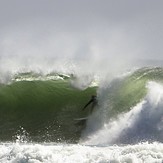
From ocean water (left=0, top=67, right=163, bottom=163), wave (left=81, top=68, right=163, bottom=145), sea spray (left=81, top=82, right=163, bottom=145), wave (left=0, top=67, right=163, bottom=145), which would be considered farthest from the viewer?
wave (left=0, top=67, right=163, bottom=145)

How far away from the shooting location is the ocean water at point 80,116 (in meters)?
14.3

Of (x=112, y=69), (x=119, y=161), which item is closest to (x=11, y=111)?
(x=112, y=69)

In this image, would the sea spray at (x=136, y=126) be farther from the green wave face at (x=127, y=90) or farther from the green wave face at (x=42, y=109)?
the green wave face at (x=42, y=109)

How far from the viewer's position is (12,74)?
28.2 m

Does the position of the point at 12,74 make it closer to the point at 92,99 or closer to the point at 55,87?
the point at 55,87

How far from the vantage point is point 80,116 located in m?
21.9

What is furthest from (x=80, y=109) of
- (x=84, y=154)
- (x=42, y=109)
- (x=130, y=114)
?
(x=84, y=154)

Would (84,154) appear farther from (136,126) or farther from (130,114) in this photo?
(130,114)

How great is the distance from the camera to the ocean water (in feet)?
47.0

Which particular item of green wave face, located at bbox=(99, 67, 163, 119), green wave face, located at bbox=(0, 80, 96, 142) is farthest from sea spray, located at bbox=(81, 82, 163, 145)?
green wave face, located at bbox=(0, 80, 96, 142)

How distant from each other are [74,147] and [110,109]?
6212mm

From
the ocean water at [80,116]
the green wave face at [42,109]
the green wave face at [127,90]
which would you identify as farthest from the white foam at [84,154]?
the green wave face at [127,90]

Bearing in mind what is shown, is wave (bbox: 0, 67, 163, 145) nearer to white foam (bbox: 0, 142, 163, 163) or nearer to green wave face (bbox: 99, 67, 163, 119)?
green wave face (bbox: 99, 67, 163, 119)

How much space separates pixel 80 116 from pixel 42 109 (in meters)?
2.31
